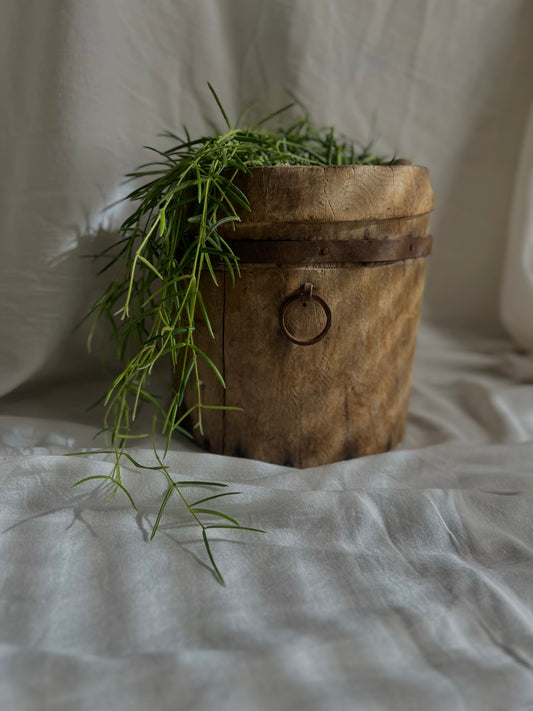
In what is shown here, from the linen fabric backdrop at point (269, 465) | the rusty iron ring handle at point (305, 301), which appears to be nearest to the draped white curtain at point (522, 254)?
the linen fabric backdrop at point (269, 465)

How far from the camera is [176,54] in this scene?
1.17 m

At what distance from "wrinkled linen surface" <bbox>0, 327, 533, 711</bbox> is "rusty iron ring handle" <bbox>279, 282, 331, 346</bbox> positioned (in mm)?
169

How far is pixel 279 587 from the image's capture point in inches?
25.8

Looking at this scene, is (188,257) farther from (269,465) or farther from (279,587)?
(279,587)

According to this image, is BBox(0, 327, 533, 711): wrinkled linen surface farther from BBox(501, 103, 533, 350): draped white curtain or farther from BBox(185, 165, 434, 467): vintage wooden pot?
BBox(501, 103, 533, 350): draped white curtain

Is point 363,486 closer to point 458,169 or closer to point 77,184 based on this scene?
point 77,184

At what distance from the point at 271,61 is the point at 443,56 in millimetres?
385

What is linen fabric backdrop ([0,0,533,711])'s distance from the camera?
0.55 metres

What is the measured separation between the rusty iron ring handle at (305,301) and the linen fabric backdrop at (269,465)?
0.17m

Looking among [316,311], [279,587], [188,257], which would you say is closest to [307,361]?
[316,311]

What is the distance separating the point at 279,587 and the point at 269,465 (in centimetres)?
24

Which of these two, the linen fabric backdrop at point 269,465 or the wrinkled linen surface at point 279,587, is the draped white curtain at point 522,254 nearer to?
the linen fabric backdrop at point 269,465

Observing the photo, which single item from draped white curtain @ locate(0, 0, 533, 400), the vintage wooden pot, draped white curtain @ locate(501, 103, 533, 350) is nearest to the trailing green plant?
the vintage wooden pot

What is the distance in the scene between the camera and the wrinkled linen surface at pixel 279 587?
525 mm
